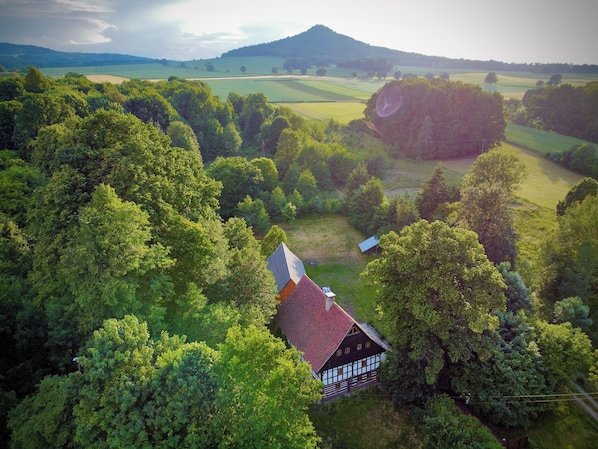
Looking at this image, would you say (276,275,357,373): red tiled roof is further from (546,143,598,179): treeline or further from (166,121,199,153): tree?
(546,143,598,179): treeline

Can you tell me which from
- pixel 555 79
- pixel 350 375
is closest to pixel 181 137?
pixel 350 375

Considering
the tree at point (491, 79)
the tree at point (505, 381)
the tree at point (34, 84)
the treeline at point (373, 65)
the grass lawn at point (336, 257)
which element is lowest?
the grass lawn at point (336, 257)

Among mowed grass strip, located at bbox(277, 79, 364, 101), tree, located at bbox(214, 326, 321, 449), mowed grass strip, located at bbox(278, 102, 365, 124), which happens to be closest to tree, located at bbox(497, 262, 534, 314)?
tree, located at bbox(214, 326, 321, 449)

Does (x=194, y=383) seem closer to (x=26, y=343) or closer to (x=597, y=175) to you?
(x=26, y=343)

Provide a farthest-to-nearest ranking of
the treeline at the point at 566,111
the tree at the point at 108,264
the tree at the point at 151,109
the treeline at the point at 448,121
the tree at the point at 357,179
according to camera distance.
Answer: the treeline at the point at 448,121 < the treeline at the point at 566,111 < the tree at the point at 151,109 < the tree at the point at 357,179 < the tree at the point at 108,264

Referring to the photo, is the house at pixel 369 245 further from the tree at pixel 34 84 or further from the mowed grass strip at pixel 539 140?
the tree at pixel 34 84

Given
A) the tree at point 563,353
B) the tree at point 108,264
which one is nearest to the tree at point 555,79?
the tree at point 563,353

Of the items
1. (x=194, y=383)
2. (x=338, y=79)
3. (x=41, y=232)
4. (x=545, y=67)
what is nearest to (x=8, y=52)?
(x=338, y=79)

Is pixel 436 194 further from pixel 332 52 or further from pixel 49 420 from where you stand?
pixel 332 52
